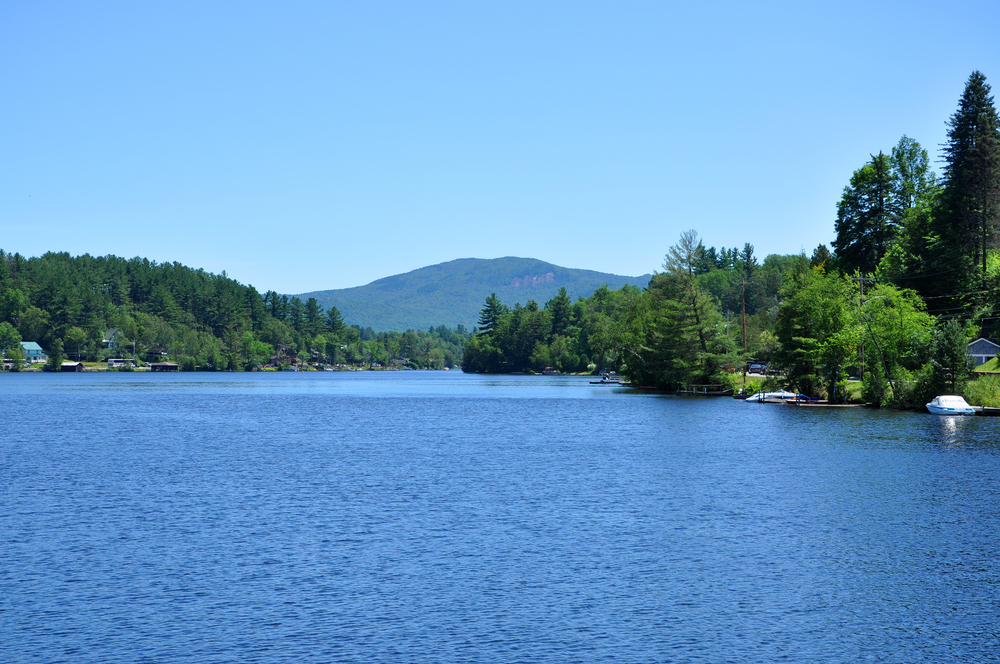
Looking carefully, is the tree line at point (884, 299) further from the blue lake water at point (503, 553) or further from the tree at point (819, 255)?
the tree at point (819, 255)

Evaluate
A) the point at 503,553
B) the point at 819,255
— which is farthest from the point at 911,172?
the point at 503,553

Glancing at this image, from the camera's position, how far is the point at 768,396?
3959 inches

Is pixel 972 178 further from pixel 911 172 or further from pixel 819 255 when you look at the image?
pixel 819 255

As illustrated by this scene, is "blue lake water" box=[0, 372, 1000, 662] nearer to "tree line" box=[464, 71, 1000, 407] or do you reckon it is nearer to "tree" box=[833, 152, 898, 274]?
"tree line" box=[464, 71, 1000, 407]

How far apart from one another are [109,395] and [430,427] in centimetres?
7728

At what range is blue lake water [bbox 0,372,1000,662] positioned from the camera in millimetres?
18672

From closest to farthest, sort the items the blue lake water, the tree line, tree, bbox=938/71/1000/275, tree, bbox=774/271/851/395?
the blue lake water → the tree line → tree, bbox=774/271/851/395 → tree, bbox=938/71/1000/275

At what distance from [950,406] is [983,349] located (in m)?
29.3

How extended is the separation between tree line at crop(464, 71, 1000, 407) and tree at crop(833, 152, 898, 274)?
0.50 feet

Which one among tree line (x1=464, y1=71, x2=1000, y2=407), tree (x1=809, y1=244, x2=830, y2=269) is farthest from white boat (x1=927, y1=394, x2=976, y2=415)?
tree (x1=809, y1=244, x2=830, y2=269)

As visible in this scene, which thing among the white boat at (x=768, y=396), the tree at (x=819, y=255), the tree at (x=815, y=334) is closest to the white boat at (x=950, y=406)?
the tree at (x=815, y=334)

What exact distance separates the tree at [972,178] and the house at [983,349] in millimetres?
8023

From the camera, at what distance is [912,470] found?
43938 millimetres

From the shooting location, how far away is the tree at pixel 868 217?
116 m
